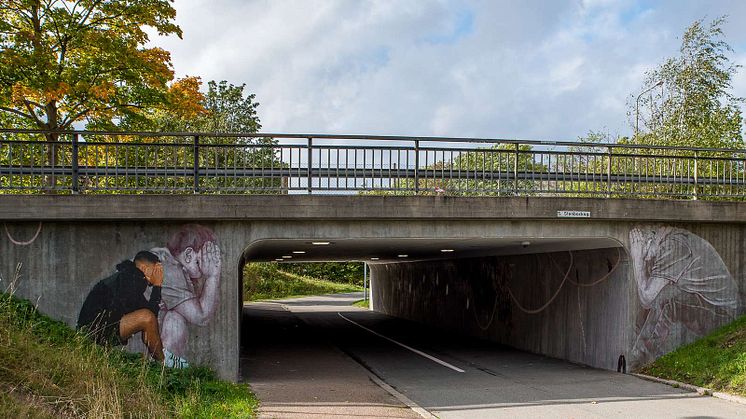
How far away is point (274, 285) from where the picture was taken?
1928 inches

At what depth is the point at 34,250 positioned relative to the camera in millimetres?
11922

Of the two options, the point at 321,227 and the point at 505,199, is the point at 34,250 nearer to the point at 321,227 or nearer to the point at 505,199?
the point at 321,227

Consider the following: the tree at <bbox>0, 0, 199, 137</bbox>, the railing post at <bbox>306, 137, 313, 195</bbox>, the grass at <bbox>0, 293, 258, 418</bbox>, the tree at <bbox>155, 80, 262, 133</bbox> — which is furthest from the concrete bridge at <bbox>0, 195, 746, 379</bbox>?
the tree at <bbox>155, 80, 262, 133</bbox>

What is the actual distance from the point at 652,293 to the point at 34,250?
11.4m

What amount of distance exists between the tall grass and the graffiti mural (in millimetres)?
358

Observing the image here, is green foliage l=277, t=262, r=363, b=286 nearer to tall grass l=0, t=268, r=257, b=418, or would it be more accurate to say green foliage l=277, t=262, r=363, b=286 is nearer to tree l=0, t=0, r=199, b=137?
tree l=0, t=0, r=199, b=137

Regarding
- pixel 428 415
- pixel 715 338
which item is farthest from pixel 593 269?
pixel 428 415

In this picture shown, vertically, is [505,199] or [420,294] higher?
[505,199]

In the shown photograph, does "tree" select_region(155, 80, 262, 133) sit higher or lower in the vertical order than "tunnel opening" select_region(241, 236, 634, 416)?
higher

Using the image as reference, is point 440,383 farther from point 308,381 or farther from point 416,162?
point 416,162

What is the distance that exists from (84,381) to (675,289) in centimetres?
1107

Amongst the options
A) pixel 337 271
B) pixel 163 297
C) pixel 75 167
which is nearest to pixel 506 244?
pixel 163 297

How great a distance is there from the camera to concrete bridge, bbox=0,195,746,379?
471 inches

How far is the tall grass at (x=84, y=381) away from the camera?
28.4ft
